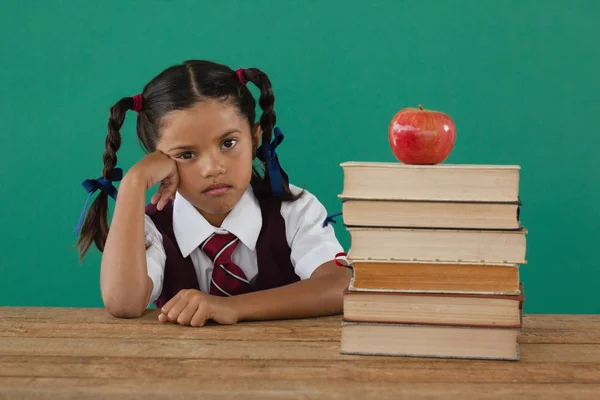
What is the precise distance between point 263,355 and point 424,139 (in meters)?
0.35

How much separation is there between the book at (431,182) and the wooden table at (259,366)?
8.1 inches

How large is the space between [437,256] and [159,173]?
2.16 feet

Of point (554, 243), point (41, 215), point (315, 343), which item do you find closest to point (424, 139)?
point (315, 343)

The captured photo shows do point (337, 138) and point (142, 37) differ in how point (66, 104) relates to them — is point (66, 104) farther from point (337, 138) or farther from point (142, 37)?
point (337, 138)

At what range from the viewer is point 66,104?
285 cm

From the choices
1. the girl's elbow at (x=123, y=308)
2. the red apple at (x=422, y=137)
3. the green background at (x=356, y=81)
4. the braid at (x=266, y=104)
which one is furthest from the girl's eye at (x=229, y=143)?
the green background at (x=356, y=81)

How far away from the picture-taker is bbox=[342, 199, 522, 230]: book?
97cm

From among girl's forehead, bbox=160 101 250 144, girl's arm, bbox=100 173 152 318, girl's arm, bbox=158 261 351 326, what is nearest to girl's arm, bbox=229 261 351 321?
girl's arm, bbox=158 261 351 326

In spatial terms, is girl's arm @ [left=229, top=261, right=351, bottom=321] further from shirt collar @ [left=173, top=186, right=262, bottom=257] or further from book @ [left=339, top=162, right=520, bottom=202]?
book @ [left=339, top=162, right=520, bottom=202]

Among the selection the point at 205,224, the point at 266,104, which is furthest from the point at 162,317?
the point at 266,104

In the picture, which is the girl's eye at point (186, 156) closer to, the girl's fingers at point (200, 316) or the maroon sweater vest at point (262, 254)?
the maroon sweater vest at point (262, 254)

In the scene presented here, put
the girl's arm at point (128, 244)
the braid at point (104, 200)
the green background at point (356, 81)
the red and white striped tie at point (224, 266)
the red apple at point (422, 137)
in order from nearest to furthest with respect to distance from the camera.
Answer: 1. the red apple at point (422, 137)
2. the girl's arm at point (128, 244)
3. the braid at point (104, 200)
4. the red and white striped tie at point (224, 266)
5. the green background at point (356, 81)

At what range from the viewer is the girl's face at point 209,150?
1.48 m

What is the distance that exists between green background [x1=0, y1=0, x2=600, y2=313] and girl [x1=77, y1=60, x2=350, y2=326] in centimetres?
104
